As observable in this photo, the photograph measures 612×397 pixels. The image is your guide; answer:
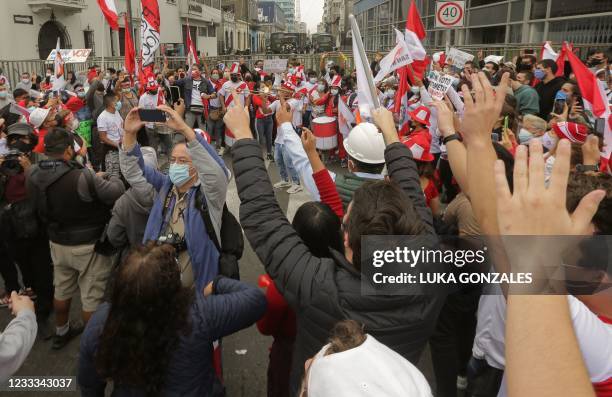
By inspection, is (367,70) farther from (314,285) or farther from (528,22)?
(528,22)

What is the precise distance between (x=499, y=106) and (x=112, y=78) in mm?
12973

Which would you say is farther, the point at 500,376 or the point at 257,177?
the point at 500,376

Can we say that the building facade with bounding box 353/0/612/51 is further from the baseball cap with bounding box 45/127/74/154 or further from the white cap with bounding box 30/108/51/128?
the baseball cap with bounding box 45/127/74/154

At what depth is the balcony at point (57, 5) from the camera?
22.5 meters

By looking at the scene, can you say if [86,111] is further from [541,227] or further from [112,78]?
[541,227]

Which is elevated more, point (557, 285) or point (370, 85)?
point (370, 85)

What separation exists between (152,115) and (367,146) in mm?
1325

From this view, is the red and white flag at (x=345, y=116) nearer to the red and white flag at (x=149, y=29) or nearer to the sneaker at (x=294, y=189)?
the sneaker at (x=294, y=189)

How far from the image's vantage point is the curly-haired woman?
183cm

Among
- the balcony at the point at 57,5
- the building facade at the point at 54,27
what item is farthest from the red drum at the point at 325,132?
the balcony at the point at 57,5

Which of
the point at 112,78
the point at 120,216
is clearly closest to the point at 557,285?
the point at 120,216

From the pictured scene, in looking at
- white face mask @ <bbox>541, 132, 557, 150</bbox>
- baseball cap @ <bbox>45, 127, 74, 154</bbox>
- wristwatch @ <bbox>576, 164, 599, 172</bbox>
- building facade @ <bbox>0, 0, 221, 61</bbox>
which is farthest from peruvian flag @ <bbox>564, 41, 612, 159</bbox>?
building facade @ <bbox>0, 0, 221, 61</bbox>

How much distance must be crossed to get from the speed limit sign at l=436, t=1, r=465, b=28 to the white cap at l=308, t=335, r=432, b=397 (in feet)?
32.2

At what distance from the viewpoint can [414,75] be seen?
505cm
